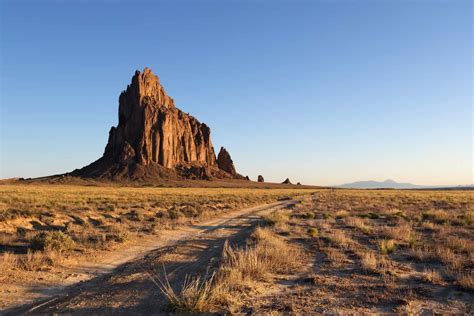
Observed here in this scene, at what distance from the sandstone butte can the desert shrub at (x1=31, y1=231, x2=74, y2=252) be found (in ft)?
423

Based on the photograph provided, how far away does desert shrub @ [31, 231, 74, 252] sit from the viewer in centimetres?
1098

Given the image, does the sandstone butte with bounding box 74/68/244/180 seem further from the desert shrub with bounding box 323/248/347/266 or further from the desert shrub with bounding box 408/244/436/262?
the desert shrub with bounding box 408/244/436/262

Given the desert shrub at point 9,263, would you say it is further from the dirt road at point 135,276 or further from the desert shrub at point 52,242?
the dirt road at point 135,276

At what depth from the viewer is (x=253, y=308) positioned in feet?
20.5

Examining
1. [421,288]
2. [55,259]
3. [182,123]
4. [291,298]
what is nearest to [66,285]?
[55,259]

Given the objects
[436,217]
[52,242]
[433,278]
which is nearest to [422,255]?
[433,278]

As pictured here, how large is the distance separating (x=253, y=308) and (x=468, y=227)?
16.6 m

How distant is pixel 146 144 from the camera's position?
6191 inches

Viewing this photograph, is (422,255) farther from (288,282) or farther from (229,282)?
(229,282)

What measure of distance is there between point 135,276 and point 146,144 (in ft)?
504

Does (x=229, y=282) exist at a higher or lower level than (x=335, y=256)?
higher

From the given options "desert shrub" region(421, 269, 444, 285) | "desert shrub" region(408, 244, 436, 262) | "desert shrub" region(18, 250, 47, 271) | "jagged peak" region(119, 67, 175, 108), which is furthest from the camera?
"jagged peak" region(119, 67, 175, 108)

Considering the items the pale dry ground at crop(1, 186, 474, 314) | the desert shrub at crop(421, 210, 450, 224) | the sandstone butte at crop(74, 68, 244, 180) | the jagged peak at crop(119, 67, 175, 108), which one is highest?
the jagged peak at crop(119, 67, 175, 108)

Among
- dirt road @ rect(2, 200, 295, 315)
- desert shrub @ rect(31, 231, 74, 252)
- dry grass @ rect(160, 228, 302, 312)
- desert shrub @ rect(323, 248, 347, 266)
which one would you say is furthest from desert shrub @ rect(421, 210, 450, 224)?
desert shrub @ rect(31, 231, 74, 252)
